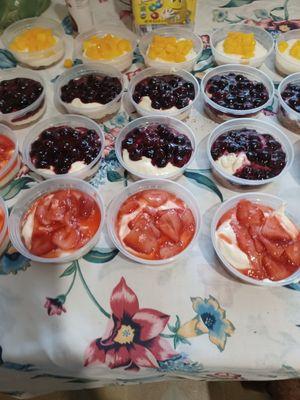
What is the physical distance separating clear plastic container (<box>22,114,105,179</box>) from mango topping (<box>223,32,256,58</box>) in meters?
0.73

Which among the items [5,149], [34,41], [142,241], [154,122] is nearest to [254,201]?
[142,241]

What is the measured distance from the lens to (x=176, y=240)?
1.17 m

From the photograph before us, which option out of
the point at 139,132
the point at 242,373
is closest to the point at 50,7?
the point at 139,132

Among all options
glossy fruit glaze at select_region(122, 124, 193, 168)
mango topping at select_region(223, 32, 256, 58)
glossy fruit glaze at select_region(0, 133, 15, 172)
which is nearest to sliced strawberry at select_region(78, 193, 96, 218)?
glossy fruit glaze at select_region(122, 124, 193, 168)

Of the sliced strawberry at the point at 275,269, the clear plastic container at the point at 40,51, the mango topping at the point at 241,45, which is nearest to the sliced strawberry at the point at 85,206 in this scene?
the sliced strawberry at the point at 275,269

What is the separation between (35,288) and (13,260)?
5.3 inches

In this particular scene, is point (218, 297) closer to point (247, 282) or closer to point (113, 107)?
point (247, 282)

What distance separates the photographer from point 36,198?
51.6 inches

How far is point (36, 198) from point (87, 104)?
0.47 m

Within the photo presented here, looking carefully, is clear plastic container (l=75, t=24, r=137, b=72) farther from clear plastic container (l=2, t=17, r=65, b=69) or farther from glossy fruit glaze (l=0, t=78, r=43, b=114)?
glossy fruit glaze (l=0, t=78, r=43, b=114)

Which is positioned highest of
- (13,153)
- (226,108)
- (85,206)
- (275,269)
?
(226,108)

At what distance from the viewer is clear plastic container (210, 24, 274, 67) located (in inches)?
65.2

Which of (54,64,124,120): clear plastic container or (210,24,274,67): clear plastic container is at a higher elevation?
(210,24,274,67): clear plastic container

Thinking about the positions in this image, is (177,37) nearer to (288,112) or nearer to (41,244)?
(288,112)
